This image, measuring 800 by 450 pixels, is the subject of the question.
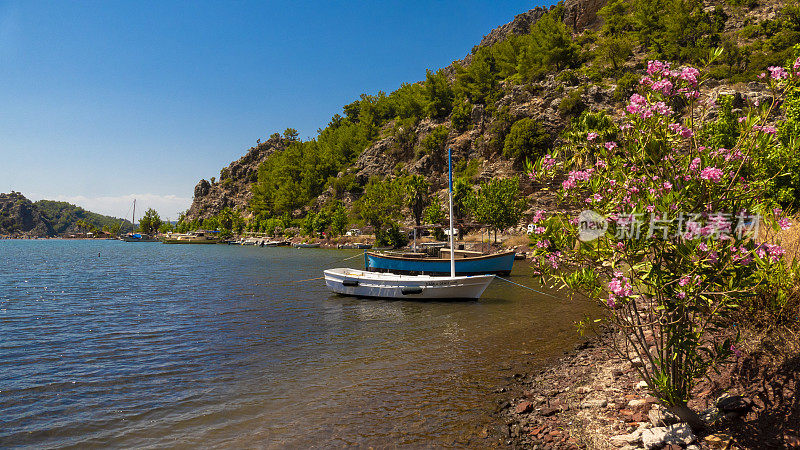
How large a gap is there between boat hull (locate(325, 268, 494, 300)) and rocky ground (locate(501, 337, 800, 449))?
1446 centimetres

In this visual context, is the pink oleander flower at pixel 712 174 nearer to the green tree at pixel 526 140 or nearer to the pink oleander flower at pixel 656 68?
the pink oleander flower at pixel 656 68

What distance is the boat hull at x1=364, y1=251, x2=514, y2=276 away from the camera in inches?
1356

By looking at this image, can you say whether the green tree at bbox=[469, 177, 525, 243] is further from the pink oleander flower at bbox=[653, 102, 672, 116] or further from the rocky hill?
the pink oleander flower at bbox=[653, 102, 672, 116]

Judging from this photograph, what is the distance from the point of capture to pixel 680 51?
3332 inches

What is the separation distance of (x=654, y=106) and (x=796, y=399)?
17.6ft

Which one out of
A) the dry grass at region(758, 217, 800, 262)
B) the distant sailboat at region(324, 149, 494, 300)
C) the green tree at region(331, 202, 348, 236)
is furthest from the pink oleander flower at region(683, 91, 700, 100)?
the green tree at region(331, 202, 348, 236)

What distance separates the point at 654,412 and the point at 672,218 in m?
4.02

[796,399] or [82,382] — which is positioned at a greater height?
[796,399]

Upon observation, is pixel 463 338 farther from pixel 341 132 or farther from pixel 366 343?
pixel 341 132

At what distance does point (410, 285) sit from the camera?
26.0m

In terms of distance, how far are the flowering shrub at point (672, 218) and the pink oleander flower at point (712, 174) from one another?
0.01 metres

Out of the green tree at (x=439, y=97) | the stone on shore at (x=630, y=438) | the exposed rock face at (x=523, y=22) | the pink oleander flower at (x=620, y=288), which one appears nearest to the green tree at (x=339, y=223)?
the green tree at (x=439, y=97)

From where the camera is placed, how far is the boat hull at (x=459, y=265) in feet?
113

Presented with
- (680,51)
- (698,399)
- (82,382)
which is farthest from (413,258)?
(680,51)
